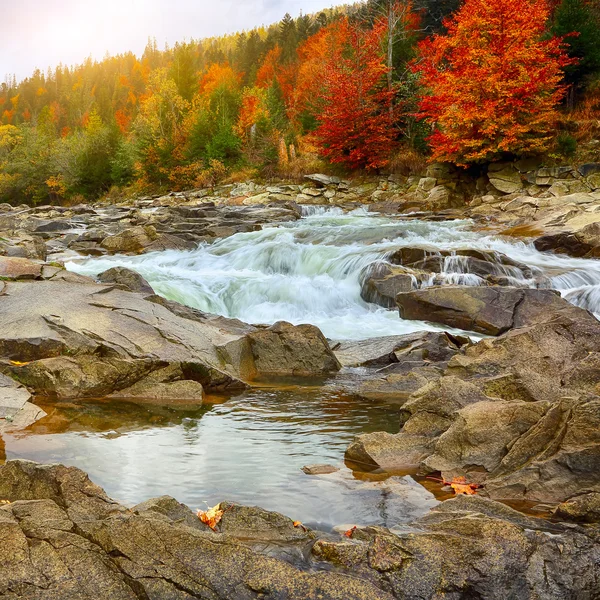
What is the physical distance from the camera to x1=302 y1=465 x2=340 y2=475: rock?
4.78 meters

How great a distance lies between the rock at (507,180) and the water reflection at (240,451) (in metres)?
19.5

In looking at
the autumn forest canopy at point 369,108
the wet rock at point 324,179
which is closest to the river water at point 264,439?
the autumn forest canopy at point 369,108

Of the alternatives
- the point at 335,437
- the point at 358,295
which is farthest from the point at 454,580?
the point at 358,295

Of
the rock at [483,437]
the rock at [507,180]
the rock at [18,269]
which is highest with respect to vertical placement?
the rock at [507,180]

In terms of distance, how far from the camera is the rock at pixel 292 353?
324 inches

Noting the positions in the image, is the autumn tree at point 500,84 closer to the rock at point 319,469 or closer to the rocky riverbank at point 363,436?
the rocky riverbank at point 363,436

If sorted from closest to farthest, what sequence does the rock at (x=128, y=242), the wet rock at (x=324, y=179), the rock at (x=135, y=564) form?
1. the rock at (x=135, y=564)
2. the rock at (x=128, y=242)
3. the wet rock at (x=324, y=179)

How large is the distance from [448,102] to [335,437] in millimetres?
Answer: 22804

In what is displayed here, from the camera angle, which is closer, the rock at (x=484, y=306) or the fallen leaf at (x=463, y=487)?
the fallen leaf at (x=463, y=487)

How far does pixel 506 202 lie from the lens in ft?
75.1

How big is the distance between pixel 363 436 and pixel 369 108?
27998 millimetres

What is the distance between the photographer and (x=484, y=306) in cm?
1058

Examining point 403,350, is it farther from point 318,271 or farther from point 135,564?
point 318,271

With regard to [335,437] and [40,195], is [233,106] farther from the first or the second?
[335,437]
